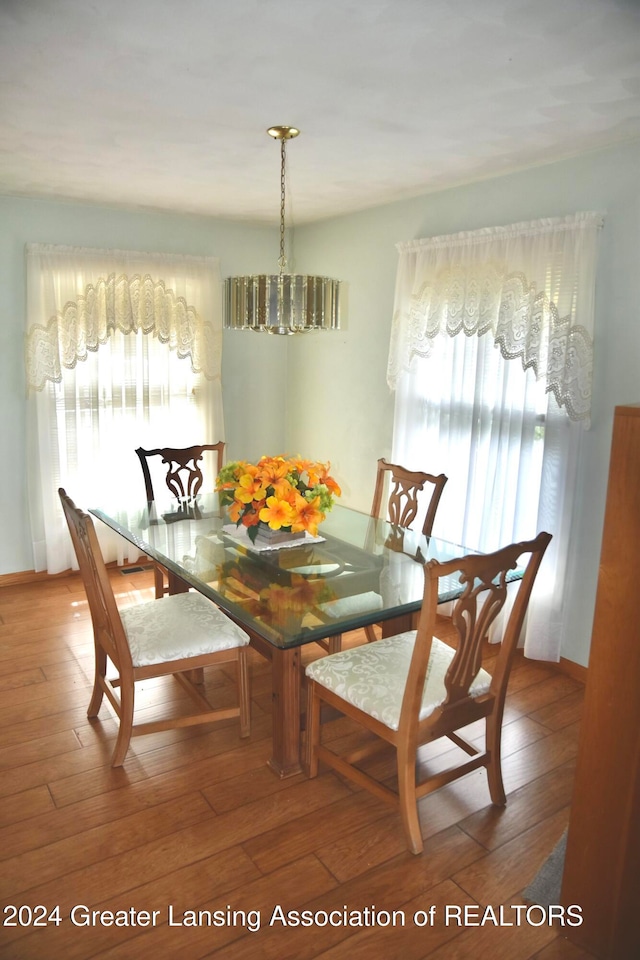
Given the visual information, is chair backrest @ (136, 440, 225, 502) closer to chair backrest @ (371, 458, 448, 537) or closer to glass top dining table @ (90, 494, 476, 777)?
glass top dining table @ (90, 494, 476, 777)

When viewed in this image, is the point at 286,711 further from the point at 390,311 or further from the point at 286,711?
the point at 390,311

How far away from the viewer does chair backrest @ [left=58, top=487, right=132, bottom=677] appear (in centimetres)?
226

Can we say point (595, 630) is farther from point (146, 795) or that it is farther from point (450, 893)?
point (146, 795)

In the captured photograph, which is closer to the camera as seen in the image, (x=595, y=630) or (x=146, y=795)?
(x=595, y=630)

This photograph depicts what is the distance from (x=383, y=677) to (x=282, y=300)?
4.76ft

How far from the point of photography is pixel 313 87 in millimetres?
2129

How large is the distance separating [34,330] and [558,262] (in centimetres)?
304

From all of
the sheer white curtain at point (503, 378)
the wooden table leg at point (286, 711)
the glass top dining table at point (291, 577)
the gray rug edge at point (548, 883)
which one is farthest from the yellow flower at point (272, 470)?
the gray rug edge at point (548, 883)

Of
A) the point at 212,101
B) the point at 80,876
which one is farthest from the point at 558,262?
the point at 80,876

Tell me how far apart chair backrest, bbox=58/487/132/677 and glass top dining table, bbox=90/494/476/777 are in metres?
0.31

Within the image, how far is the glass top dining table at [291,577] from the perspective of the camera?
2.20 m

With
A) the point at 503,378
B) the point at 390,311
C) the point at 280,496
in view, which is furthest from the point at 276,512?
the point at 390,311

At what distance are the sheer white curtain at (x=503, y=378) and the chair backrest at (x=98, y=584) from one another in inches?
78.0

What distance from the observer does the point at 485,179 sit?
3367 mm
